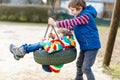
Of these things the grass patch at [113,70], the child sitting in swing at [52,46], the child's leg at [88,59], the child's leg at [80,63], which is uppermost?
the child sitting in swing at [52,46]

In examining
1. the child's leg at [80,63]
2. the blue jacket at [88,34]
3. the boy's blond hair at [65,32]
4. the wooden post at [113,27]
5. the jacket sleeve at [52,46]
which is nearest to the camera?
the jacket sleeve at [52,46]

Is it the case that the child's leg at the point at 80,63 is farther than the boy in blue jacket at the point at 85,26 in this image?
Yes

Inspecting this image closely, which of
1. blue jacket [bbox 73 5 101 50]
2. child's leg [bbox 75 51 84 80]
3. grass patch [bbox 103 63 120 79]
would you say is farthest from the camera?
grass patch [bbox 103 63 120 79]

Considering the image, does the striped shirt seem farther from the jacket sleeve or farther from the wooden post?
the wooden post

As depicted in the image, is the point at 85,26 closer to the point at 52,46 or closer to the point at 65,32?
the point at 65,32

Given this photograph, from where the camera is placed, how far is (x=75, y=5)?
5176mm

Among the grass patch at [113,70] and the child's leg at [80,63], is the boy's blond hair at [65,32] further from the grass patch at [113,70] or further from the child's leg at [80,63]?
the grass patch at [113,70]

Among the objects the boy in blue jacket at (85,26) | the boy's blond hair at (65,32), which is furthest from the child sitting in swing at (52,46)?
the boy in blue jacket at (85,26)

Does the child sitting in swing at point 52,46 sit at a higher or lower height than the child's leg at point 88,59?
higher

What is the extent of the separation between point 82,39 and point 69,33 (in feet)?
0.70

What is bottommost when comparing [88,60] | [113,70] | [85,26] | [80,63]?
[113,70]

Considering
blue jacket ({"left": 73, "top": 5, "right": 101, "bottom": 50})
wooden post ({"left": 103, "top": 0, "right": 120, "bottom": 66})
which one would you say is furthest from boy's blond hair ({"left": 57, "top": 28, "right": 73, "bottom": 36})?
wooden post ({"left": 103, "top": 0, "right": 120, "bottom": 66})

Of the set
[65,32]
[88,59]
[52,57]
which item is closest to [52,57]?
[52,57]

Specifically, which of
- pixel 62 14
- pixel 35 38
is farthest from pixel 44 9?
pixel 35 38
